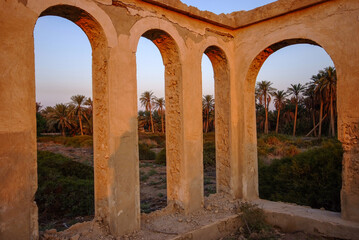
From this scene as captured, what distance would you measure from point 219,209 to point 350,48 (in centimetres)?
395

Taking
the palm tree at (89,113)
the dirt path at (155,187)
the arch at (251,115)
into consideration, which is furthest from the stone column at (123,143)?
the palm tree at (89,113)

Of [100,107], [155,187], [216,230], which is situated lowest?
[155,187]

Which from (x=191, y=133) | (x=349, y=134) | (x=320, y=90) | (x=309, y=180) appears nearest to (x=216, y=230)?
(x=191, y=133)

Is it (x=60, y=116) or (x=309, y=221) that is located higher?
(x=60, y=116)

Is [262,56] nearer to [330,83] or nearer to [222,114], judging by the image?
[222,114]

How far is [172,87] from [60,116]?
27.7 meters

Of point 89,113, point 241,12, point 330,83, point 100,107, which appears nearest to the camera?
point 100,107

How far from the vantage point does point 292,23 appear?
5.64 meters

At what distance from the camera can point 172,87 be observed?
18.1 ft

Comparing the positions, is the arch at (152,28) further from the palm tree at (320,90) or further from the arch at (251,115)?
the palm tree at (320,90)

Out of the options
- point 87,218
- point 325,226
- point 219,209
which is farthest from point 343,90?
point 87,218

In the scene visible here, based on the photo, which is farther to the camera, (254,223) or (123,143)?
(254,223)

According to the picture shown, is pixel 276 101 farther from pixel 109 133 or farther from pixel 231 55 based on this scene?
pixel 109 133

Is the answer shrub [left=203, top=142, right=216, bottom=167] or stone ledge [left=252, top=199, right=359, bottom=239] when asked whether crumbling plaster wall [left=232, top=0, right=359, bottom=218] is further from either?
shrub [left=203, top=142, right=216, bottom=167]
